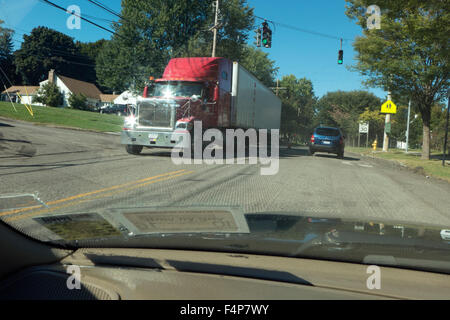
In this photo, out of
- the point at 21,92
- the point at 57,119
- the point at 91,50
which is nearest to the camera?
the point at 57,119

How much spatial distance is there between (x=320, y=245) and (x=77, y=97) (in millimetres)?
58780

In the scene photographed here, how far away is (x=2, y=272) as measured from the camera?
74.4 inches

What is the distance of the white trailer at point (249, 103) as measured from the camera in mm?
17875

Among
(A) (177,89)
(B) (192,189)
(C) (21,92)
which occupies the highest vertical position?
(C) (21,92)

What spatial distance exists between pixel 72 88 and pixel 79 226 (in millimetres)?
63594

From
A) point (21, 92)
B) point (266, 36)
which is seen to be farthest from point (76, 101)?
point (266, 36)

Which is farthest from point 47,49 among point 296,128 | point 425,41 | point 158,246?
point 296,128

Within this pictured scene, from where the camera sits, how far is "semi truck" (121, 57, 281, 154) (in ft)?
43.7

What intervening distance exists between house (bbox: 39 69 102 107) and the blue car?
1310 inches

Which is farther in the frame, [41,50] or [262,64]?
[262,64]

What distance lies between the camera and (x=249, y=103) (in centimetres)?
2091

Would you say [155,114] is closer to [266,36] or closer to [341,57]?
[266,36]

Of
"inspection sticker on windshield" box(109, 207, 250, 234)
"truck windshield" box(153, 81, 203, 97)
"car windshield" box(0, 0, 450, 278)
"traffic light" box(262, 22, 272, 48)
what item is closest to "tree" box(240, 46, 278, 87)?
"car windshield" box(0, 0, 450, 278)
